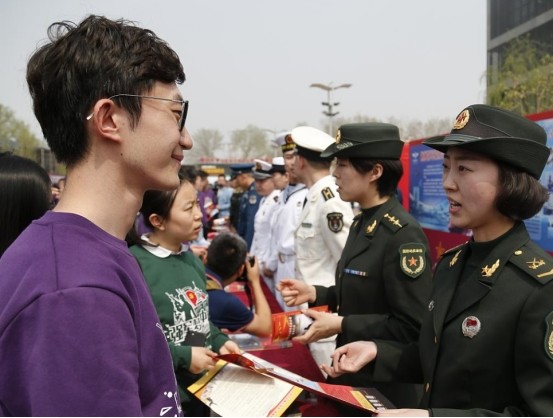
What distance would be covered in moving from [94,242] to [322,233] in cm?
271

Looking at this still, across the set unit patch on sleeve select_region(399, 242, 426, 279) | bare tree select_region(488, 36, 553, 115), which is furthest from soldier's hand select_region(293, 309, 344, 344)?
bare tree select_region(488, 36, 553, 115)

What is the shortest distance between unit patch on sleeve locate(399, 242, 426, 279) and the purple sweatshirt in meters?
1.42

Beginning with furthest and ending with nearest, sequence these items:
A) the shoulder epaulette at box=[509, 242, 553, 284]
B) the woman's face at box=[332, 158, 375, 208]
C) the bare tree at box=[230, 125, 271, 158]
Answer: the bare tree at box=[230, 125, 271, 158]
the woman's face at box=[332, 158, 375, 208]
the shoulder epaulette at box=[509, 242, 553, 284]

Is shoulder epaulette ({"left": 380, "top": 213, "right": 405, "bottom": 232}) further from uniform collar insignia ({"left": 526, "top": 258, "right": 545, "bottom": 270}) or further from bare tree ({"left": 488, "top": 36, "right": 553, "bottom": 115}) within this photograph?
bare tree ({"left": 488, "top": 36, "right": 553, "bottom": 115})

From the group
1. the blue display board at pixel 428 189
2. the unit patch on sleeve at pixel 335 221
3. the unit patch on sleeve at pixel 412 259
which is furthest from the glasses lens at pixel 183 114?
the blue display board at pixel 428 189

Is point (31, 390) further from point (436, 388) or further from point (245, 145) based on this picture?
point (245, 145)

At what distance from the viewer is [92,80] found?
3.04ft

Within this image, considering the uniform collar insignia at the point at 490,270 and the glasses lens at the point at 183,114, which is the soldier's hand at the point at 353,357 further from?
the glasses lens at the point at 183,114

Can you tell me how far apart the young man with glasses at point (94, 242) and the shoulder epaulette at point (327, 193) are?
242 cm

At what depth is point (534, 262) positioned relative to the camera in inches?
53.4

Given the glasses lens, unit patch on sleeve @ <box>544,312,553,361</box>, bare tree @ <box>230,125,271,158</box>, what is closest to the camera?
the glasses lens

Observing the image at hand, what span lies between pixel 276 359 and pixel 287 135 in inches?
105

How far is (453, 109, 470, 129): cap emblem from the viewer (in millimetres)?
1529

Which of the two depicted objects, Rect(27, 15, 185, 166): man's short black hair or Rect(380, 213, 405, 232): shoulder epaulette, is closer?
Rect(27, 15, 185, 166): man's short black hair
